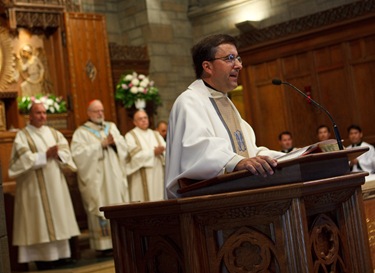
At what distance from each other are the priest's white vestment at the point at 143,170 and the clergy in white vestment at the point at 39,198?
106 cm

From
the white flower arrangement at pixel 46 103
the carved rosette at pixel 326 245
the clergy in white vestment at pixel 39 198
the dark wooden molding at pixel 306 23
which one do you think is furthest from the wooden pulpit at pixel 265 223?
the dark wooden molding at pixel 306 23

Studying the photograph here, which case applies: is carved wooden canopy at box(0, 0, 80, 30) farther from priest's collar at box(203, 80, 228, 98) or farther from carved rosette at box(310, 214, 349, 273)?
carved rosette at box(310, 214, 349, 273)

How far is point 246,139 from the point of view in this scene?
384 cm

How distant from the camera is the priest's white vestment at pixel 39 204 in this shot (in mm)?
7961

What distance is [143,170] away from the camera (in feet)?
30.2

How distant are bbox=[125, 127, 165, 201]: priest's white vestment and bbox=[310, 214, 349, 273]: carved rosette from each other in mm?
6130

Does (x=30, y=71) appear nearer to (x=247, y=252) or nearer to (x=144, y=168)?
(x=144, y=168)

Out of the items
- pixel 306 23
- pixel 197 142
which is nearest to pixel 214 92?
pixel 197 142

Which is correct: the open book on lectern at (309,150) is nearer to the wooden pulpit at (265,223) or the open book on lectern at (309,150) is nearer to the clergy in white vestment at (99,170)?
the wooden pulpit at (265,223)

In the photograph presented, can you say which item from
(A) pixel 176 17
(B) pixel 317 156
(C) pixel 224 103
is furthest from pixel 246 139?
(A) pixel 176 17

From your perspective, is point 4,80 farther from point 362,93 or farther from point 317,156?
point 317,156

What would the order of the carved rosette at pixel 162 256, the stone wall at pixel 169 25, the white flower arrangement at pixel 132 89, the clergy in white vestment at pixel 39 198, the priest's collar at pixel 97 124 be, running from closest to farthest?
the carved rosette at pixel 162 256
the clergy in white vestment at pixel 39 198
the priest's collar at pixel 97 124
the white flower arrangement at pixel 132 89
the stone wall at pixel 169 25

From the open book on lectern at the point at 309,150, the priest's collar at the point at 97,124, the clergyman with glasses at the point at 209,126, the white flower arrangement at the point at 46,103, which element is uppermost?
the white flower arrangement at the point at 46,103

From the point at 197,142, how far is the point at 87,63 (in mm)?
8129
